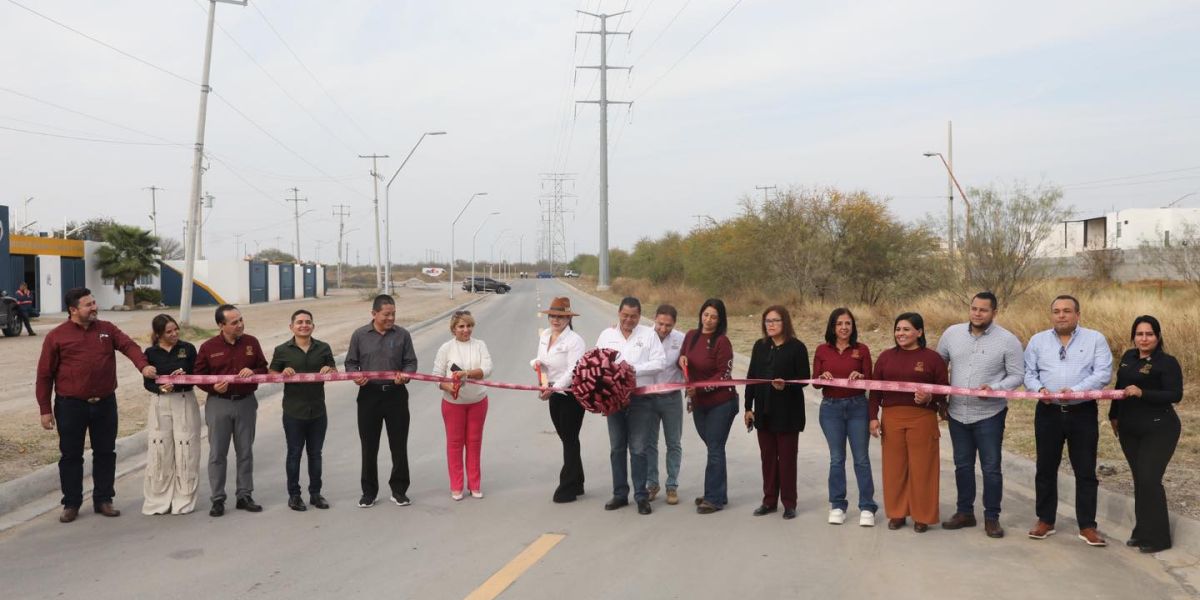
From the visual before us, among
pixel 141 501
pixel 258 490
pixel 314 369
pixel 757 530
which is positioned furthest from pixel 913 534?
pixel 141 501

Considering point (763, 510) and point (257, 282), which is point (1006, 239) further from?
point (257, 282)

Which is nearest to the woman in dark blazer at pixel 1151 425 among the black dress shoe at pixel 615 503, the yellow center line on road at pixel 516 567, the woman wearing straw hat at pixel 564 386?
the black dress shoe at pixel 615 503

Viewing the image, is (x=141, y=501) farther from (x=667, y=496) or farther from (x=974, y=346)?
(x=974, y=346)

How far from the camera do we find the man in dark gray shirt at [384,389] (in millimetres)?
7855

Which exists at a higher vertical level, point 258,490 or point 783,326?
point 783,326


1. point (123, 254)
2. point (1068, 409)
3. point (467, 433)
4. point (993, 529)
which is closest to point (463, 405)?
point (467, 433)

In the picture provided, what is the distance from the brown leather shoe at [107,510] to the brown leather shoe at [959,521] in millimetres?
6171

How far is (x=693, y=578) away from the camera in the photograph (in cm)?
583

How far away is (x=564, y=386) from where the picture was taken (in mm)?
7941

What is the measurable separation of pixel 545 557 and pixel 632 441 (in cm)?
177

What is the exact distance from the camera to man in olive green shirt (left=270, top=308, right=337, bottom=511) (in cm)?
774

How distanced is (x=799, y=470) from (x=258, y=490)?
4.84 metres

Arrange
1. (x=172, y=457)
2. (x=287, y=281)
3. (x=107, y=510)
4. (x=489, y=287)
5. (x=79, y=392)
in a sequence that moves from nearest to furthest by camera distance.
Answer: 1. (x=79, y=392)
2. (x=107, y=510)
3. (x=172, y=457)
4. (x=287, y=281)
5. (x=489, y=287)

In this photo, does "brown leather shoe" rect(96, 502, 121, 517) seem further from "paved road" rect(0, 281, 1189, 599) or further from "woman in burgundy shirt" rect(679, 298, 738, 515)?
"woman in burgundy shirt" rect(679, 298, 738, 515)
